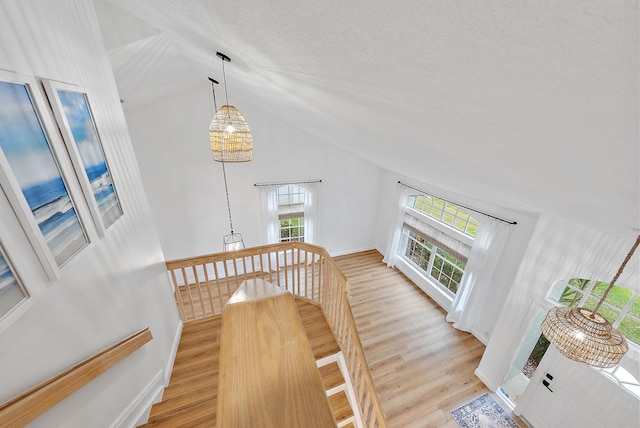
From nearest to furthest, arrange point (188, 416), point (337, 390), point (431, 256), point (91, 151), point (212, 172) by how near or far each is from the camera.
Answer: point (91, 151) → point (188, 416) → point (337, 390) → point (212, 172) → point (431, 256)

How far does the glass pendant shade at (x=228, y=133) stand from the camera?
7.97 feet

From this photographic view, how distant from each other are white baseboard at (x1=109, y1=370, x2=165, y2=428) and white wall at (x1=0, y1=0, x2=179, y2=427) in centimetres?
2

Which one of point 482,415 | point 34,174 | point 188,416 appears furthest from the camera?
point 482,415

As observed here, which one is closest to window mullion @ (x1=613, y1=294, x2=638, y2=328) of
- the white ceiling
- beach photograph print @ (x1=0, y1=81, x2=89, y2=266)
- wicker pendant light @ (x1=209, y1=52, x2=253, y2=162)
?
the white ceiling

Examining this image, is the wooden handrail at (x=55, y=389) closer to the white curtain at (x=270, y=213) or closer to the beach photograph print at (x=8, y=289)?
the beach photograph print at (x=8, y=289)

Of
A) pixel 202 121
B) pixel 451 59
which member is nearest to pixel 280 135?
pixel 202 121

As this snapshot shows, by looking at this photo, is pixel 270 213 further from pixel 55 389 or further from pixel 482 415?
pixel 482 415

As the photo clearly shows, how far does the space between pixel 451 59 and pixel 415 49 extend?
100mm

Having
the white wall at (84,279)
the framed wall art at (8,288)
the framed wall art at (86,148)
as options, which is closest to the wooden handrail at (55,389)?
the white wall at (84,279)

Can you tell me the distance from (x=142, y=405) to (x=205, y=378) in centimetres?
53

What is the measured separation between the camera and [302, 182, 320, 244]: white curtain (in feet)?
18.3

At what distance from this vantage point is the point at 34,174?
90 centimetres

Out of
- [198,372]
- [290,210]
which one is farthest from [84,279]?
[290,210]

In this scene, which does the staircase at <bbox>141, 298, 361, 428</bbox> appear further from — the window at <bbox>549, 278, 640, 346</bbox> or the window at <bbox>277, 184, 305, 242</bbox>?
the window at <bbox>277, 184, 305, 242</bbox>
